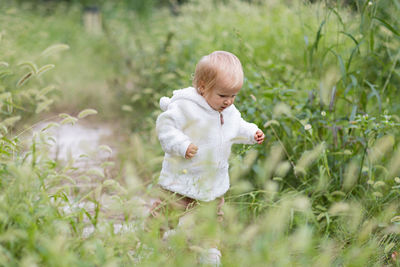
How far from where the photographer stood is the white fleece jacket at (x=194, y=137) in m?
1.93

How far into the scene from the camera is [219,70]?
6.19ft

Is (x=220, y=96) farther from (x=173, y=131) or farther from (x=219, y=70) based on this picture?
(x=173, y=131)

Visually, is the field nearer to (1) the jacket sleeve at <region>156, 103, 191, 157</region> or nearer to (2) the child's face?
(1) the jacket sleeve at <region>156, 103, 191, 157</region>

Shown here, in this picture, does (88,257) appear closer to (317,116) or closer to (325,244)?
(325,244)

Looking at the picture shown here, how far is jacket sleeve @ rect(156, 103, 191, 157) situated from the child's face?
0.14m

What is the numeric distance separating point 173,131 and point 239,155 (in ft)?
1.59

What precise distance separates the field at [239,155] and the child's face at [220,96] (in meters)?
0.29

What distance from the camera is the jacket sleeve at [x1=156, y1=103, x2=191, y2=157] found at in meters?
1.89

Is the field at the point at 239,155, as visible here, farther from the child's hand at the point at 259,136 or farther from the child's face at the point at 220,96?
the child's face at the point at 220,96

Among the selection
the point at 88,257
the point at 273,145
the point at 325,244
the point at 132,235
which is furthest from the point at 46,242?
the point at 273,145

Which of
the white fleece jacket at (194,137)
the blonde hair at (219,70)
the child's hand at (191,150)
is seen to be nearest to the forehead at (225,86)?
the blonde hair at (219,70)

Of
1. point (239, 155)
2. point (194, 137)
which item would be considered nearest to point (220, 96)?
point (194, 137)

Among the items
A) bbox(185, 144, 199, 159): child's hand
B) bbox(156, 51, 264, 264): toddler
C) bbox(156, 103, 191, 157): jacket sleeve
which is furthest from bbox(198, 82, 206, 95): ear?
bbox(185, 144, 199, 159): child's hand

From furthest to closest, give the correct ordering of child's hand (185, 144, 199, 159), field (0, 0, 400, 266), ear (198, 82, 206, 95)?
ear (198, 82, 206, 95), child's hand (185, 144, 199, 159), field (0, 0, 400, 266)
